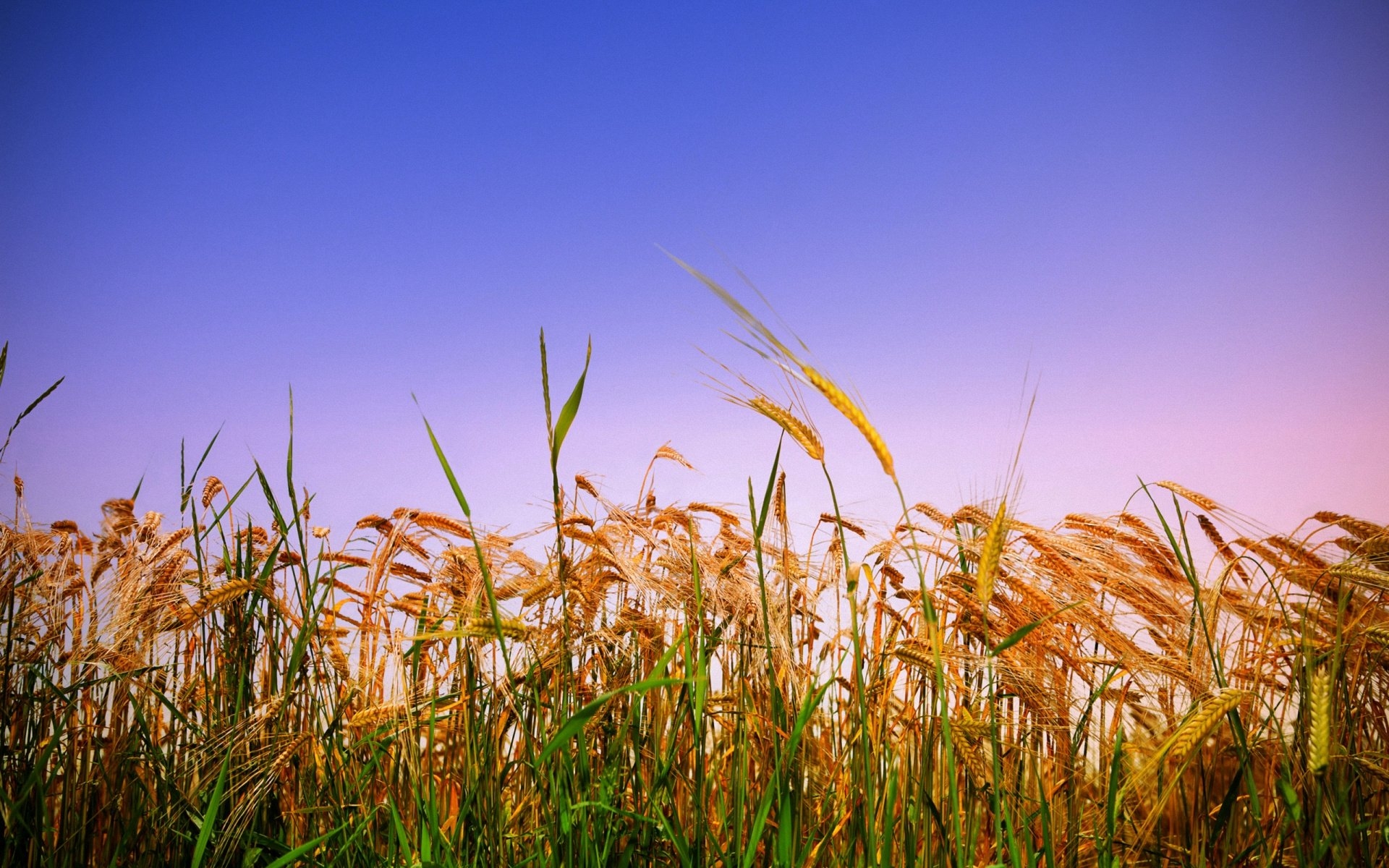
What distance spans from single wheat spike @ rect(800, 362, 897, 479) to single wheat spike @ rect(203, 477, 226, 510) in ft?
6.72

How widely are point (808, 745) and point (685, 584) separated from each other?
1.69 ft

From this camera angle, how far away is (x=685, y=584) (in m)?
2.03

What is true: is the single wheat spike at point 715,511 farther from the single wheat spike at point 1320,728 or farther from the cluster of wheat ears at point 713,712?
the single wheat spike at point 1320,728

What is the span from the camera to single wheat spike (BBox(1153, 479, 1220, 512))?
2.38m

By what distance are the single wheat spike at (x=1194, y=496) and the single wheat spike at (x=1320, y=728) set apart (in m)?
1.07

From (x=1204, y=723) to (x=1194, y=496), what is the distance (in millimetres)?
1517

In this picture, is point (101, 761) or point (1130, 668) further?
point (101, 761)

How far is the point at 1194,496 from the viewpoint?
2.60 meters

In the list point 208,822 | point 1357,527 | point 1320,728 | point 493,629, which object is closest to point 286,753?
point 208,822

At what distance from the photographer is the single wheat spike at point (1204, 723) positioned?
134 centimetres

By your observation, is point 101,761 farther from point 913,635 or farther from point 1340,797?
point 1340,797

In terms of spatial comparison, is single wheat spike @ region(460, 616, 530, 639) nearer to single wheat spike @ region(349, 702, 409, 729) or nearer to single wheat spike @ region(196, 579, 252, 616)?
single wheat spike @ region(349, 702, 409, 729)

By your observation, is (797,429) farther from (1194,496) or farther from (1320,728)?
(1194,496)

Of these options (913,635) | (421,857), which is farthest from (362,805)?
(913,635)
